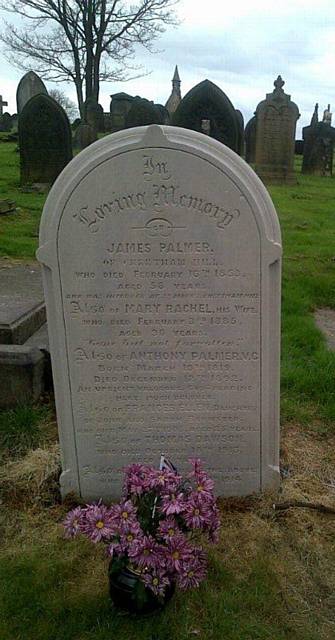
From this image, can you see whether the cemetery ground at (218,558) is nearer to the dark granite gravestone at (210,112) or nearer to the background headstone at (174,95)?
the dark granite gravestone at (210,112)

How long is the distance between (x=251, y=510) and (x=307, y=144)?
16242 mm

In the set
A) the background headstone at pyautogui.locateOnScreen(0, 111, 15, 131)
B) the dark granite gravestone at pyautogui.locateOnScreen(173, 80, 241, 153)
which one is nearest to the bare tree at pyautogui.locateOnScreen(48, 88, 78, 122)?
the background headstone at pyautogui.locateOnScreen(0, 111, 15, 131)

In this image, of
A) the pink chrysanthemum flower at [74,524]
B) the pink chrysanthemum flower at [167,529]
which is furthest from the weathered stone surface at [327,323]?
the pink chrysanthemum flower at [74,524]

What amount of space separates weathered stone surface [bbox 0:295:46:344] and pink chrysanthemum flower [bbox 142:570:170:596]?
7.24 ft

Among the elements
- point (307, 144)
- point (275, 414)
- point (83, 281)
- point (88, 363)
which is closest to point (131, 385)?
point (88, 363)

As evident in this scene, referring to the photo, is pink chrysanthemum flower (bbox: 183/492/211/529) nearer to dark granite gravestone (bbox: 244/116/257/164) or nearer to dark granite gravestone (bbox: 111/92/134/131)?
dark granite gravestone (bbox: 244/116/257/164)

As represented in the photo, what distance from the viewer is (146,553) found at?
1.85m

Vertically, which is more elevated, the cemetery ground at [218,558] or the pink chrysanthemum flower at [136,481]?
the pink chrysanthemum flower at [136,481]

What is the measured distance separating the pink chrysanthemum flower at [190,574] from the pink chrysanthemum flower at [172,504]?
7.0 inches

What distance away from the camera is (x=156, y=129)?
2.14 metres

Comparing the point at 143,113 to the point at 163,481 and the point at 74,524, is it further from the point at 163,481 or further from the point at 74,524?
the point at 74,524

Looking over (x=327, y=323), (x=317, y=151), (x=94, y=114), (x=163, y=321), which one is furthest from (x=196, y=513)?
(x=94, y=114)

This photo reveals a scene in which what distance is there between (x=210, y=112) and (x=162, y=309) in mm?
10547

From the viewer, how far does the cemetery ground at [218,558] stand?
2.02 metres
